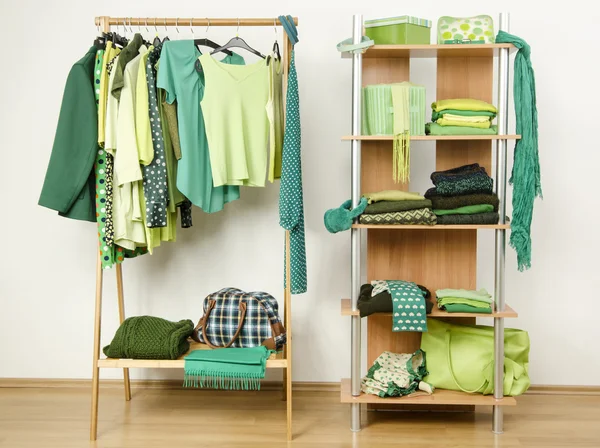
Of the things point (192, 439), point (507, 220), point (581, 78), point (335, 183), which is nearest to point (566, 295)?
point (507, 220)

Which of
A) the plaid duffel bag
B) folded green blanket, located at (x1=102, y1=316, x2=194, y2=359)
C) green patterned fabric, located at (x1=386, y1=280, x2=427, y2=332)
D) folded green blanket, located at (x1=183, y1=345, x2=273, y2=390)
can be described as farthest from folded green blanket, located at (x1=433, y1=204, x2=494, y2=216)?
folded green blanket, located at (x1=102, y1=316, x2=194, y2=359)

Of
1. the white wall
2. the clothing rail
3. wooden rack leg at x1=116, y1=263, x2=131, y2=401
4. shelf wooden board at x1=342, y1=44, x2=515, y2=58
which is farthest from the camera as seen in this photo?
the white wall

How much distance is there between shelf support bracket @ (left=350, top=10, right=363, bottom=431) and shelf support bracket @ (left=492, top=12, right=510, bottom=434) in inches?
23.0

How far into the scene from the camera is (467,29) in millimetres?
2824

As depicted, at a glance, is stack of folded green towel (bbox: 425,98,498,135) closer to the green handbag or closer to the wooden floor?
the green handbag

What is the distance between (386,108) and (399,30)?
0.33 m

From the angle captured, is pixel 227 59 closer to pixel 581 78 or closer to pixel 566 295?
pixel 581 78

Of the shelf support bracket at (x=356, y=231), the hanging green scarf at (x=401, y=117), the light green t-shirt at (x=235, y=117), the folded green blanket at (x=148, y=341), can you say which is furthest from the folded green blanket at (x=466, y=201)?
the folded green blanket at (x=148, y=341)

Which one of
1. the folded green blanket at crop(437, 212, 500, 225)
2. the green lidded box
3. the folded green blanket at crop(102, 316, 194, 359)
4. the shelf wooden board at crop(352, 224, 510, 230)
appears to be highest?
the green lidded box

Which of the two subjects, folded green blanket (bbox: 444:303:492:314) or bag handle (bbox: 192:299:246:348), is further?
bag handle (bbox: 192:299:246:348)

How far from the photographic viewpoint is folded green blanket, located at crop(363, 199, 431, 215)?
109 inches

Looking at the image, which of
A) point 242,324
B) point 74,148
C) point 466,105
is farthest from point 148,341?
point 466,105

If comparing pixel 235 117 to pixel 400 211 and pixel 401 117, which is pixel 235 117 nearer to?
pixel 401 117

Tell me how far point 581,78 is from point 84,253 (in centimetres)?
270
